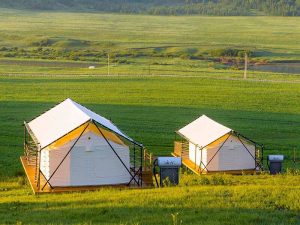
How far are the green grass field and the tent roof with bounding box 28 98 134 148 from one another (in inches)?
71.8

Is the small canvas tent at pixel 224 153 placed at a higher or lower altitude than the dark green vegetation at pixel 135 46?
lower

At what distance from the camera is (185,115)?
140 feet

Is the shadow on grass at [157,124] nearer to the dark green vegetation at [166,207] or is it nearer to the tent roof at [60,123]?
the tent roof at [60,123]

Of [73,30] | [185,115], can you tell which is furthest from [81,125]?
[73,30]

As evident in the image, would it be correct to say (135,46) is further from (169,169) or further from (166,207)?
(166,207)

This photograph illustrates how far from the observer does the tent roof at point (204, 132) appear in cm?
2638

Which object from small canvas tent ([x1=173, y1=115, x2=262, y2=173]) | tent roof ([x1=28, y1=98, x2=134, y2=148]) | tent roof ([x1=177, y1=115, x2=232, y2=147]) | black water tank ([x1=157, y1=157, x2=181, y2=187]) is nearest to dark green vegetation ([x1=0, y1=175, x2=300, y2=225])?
black water tank ([x1=157, y1=157, x2=181, y2=187])

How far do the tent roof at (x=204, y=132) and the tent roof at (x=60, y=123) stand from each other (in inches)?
180

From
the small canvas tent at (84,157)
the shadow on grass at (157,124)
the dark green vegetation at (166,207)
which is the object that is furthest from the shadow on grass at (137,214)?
the shadow on grass at (157,124)

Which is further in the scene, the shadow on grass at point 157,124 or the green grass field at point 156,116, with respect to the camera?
the shadow on grass at point 157,124

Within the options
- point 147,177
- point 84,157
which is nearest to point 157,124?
point 147,177

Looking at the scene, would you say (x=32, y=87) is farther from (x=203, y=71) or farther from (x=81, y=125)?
(x=81, y=125)

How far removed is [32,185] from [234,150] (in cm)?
906

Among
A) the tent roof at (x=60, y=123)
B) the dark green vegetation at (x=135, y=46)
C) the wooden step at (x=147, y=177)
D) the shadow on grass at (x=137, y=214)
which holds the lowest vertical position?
the wooden step at (x=147, y=177)
